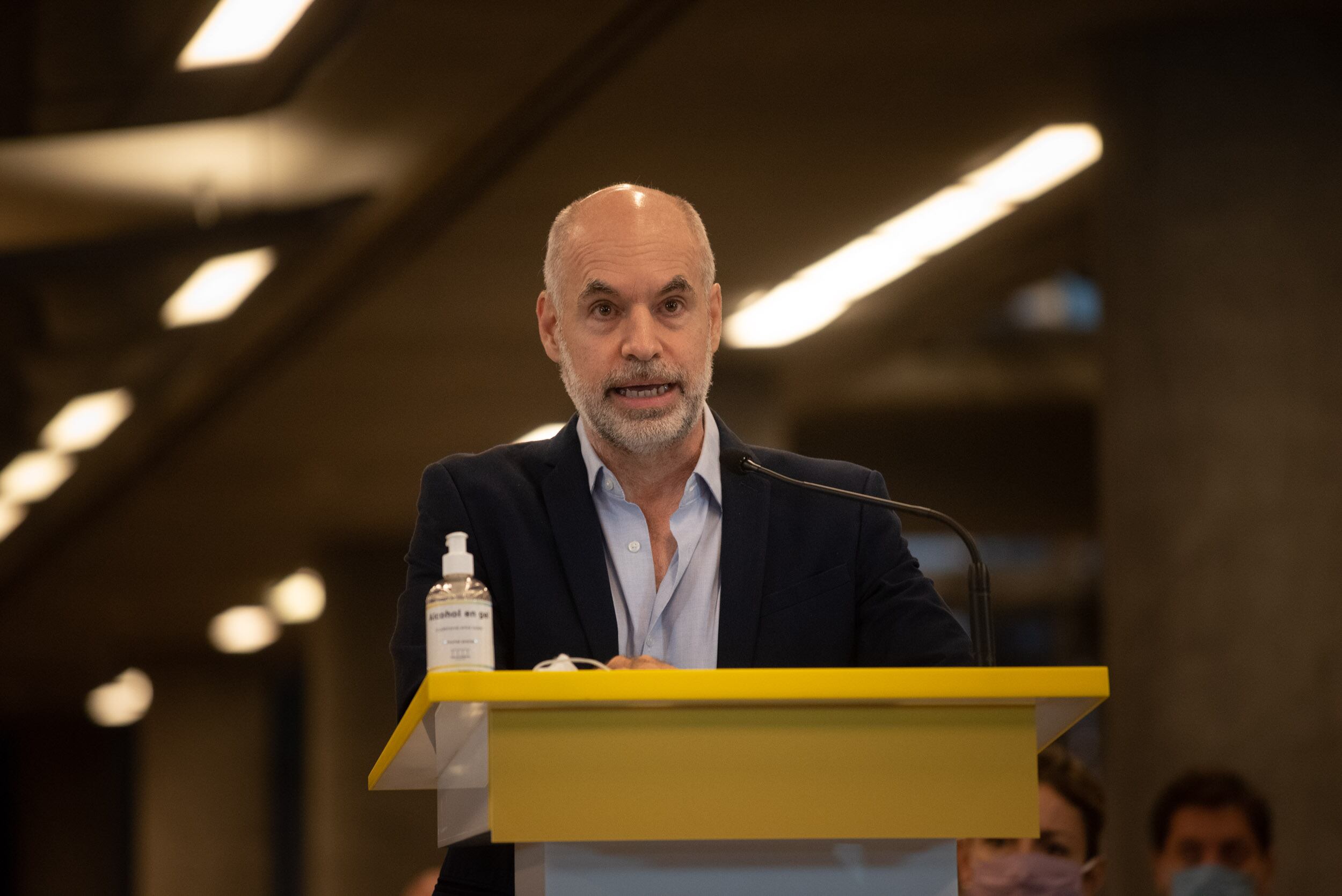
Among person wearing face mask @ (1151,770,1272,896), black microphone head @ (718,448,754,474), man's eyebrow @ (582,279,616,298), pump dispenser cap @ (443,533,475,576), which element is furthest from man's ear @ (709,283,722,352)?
person wearing face mask @ (1151,770,1272,896)

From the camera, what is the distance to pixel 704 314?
2387mm

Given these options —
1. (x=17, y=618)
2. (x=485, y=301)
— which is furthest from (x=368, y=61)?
(x=17, y=618)

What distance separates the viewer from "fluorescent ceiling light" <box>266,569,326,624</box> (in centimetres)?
1384

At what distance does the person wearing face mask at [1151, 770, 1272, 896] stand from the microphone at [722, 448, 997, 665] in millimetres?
2189

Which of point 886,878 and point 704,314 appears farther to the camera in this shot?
point 704,314

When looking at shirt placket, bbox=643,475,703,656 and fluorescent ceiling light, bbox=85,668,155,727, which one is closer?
shirt placket, bbox=643,475,703,656

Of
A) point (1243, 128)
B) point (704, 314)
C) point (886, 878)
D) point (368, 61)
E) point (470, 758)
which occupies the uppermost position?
point (368, 61)

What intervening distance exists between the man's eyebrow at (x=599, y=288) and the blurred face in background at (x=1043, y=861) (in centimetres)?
121

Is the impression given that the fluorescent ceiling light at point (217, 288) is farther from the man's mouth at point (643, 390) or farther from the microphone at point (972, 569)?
the microphone at point (972, 569)

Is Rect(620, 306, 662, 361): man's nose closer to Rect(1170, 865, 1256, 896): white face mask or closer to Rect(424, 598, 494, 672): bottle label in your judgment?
Rect(424, 598, 494, 672): bottle label

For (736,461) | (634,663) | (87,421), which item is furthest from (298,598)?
(634,663)

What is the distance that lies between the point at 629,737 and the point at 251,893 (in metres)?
18.1

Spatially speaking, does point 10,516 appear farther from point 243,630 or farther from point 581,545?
point 581,545

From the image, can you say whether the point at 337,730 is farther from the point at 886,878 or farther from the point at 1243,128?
the point at 886,878
